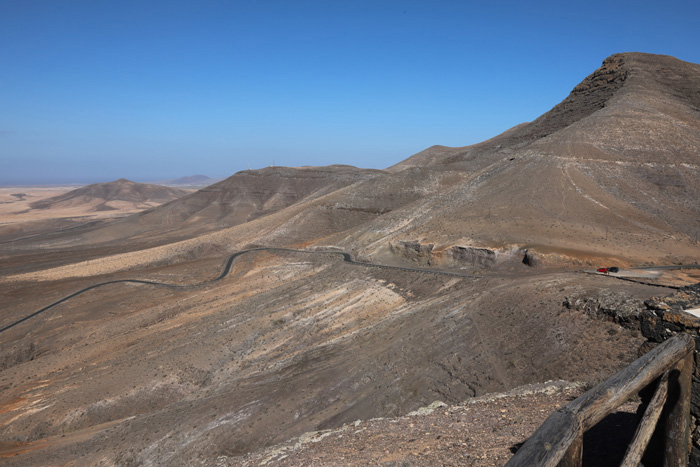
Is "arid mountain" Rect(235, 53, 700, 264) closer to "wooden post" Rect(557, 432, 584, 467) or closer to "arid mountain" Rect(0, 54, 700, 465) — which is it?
"arid mountain" Rect(0, 54, 700, 465)

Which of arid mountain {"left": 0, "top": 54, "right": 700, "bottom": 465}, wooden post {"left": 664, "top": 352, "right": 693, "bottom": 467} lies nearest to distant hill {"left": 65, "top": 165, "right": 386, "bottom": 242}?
arid mountain {"left": 0, "top": 54, "right": 700, "bottom": 465}

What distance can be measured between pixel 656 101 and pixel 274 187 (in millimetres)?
71748

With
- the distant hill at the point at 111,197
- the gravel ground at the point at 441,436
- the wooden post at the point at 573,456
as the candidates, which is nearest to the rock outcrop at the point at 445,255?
the gravel ground at the point at 441,436

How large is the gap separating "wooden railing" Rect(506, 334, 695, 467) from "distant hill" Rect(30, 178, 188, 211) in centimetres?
15715

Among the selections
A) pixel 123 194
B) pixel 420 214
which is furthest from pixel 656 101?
pixel 123 194

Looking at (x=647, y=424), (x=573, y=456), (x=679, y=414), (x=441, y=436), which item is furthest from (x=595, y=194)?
(x=573, y=456)

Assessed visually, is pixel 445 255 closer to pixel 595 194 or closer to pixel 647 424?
pixel 595 194

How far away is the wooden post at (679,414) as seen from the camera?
15.4 ft

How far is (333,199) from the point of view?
6519cm

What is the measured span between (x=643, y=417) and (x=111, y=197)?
175951mm

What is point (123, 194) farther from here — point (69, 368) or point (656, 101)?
point (656, 101)

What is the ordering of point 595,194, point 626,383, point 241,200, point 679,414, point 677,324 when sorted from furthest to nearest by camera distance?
point 241,200 < point 595,194 < point 677,324 < point 679,414 < point 626,383

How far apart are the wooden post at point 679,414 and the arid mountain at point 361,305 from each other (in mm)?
8980

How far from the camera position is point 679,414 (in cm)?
469
